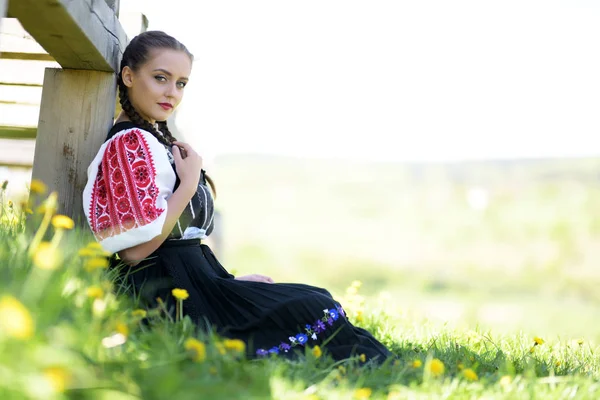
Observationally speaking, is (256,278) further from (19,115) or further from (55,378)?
(19,115)

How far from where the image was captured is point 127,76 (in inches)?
106

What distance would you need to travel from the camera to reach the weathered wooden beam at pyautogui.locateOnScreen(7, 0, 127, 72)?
6.75 feet

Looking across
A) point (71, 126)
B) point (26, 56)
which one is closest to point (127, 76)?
point (71, 126)

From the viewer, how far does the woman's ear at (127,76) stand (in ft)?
8.84

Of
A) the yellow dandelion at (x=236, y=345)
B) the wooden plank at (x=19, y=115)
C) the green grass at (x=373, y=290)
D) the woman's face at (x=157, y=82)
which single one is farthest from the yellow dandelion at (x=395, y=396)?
the wooden plank at (x=19, y=115)

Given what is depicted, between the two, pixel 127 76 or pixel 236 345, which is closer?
pixel 236 345

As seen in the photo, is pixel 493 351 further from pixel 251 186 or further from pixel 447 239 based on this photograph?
pixel 447 239

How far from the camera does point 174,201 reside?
2.41 metres

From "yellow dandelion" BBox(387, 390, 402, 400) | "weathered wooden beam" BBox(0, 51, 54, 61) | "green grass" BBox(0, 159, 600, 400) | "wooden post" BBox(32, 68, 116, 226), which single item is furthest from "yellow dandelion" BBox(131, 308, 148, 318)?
"weathered wooden beam" BBox(0, 51, 54, 61)

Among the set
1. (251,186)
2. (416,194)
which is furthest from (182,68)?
(416,194)

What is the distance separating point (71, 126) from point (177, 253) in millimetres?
706

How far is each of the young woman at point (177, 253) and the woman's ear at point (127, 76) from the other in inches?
2.2

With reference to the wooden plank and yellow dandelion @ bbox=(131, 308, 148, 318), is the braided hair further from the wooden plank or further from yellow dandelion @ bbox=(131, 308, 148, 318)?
the wooden plank

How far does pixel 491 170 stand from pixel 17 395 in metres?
12.6
